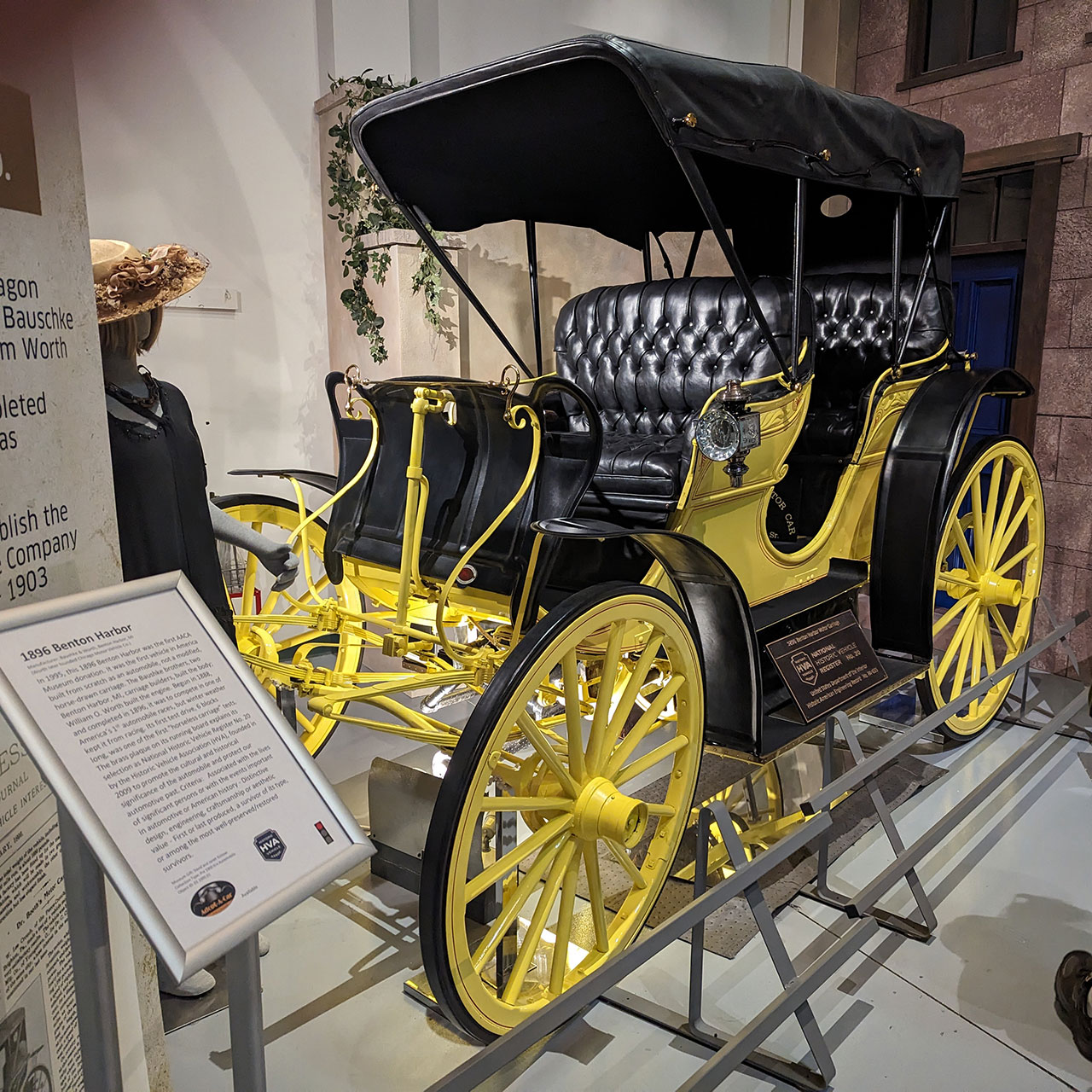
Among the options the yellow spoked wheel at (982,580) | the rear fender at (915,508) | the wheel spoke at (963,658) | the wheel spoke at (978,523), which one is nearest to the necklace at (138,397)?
the rear fender at (915,508)

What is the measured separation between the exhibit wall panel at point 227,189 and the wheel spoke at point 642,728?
8.70ft

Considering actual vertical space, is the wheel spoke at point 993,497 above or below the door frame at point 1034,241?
below

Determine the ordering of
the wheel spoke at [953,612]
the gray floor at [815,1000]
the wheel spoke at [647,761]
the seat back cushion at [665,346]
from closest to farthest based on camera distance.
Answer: the gray floor at [815,1000] → the wheel spoke at [647,761] → the seat back cushion at [665,346] → the wheel spoke at [953,612]

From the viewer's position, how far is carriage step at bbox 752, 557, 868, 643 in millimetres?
2570

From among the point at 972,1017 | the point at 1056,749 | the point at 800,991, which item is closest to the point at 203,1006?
the point at 800,991

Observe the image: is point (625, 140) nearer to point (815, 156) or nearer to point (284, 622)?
point (815, 156)

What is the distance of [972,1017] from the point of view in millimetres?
2090

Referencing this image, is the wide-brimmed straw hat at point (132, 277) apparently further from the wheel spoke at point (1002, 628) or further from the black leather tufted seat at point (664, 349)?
the wheel spoke at point (1002, 628)

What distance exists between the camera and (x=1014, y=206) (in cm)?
443

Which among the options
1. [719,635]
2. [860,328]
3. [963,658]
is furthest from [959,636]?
[719,635]

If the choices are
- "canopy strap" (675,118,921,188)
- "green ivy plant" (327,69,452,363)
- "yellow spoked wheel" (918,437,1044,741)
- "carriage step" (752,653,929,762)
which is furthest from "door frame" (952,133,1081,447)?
"green ivy plant" (327,69,452,363)

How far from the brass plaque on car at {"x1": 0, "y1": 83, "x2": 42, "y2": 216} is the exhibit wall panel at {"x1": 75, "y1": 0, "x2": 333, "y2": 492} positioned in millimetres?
2742

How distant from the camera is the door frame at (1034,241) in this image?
4203 mm

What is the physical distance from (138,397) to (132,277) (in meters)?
0.22
